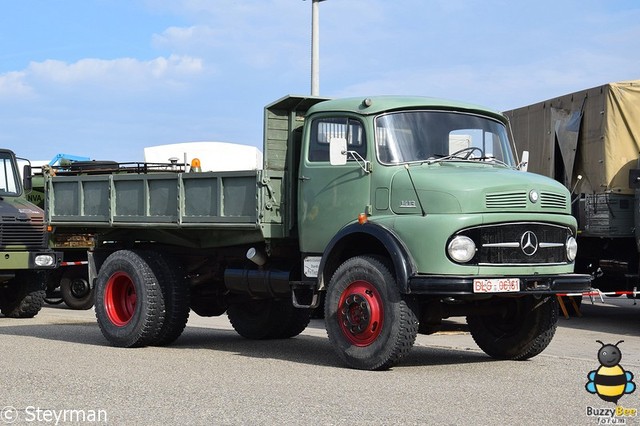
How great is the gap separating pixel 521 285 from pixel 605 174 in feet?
22.7

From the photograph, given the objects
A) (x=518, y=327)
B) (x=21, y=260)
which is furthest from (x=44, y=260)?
(x=518, y=327)

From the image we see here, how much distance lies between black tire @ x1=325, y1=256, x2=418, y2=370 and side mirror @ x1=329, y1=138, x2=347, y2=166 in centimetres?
96

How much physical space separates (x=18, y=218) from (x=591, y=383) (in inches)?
430

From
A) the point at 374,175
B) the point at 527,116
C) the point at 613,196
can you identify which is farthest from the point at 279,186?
the point at 527,116

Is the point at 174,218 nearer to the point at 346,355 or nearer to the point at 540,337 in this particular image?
the point at 346,355

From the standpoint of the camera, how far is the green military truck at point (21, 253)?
1716 centimetres

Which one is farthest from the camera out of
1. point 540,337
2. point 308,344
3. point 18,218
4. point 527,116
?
point 527,116

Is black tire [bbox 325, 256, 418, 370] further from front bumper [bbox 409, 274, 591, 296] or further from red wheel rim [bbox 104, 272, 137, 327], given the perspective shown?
red wheel rim [bbox 104, 272, 137, 327]

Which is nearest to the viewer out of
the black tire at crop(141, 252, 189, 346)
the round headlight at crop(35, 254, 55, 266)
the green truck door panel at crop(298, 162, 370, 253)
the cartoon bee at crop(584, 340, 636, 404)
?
the cartoon bee at crop(584, 340, 636, 404)

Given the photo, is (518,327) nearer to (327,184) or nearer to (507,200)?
(507,200)

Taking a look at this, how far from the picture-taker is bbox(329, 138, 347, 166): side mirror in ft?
34.9

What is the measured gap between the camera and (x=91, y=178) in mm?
13555

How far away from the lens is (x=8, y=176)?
60.2ft

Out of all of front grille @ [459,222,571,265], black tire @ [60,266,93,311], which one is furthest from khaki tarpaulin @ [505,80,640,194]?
black tire @ [60,266,93,311]
